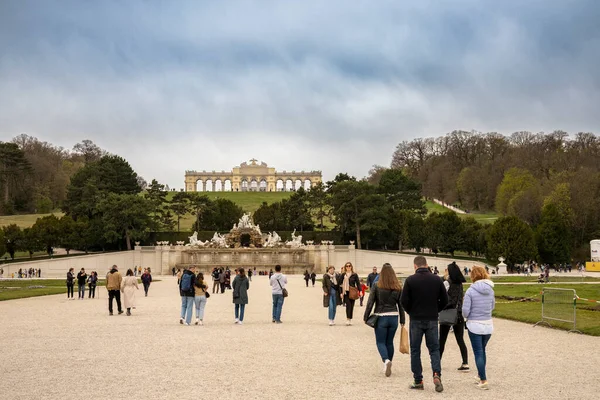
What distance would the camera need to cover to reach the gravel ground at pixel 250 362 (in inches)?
351

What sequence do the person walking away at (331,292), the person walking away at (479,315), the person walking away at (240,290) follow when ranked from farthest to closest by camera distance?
1. the person walking away at (240,290)
2. the person walking away at (331,292)
3. the person walking away at (479,315)

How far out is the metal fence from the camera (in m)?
16.5

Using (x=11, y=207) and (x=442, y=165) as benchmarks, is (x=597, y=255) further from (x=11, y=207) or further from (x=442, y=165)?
(x=11, y=207)

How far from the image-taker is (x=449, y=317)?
10500mm

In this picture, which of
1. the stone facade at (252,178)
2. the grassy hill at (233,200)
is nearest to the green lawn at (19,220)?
the grassy hill at (233,200)

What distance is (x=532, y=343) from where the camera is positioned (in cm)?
1367

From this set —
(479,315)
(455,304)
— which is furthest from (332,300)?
(479,315)

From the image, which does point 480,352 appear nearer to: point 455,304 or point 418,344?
point 418,344

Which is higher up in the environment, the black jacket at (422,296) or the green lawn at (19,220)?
the green lawn at (19,220)

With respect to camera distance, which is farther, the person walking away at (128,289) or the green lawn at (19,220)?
the green lawn at (19,220)

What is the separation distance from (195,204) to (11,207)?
27.2 meters

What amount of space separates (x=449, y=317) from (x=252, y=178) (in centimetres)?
13321

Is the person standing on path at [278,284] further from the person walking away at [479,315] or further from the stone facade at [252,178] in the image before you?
the stone facade at [252,178]

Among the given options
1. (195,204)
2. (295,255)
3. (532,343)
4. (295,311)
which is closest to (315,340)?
(532,343)
